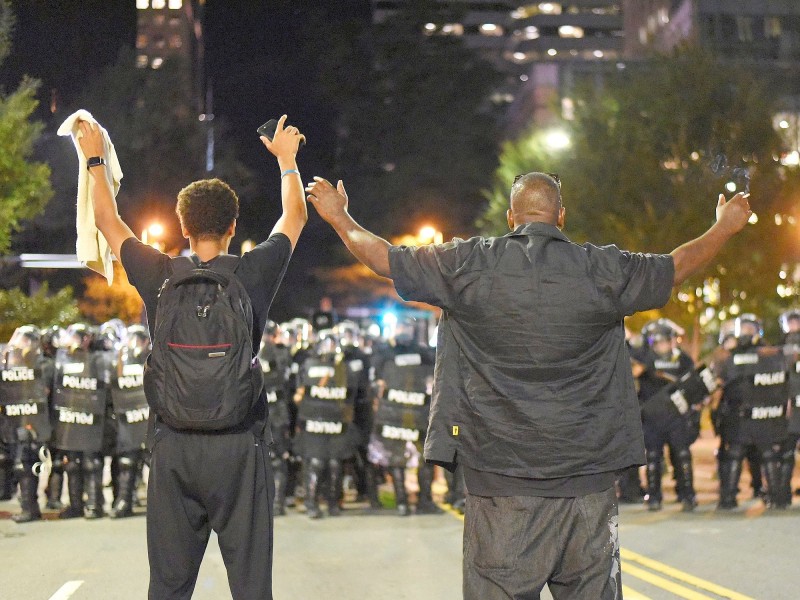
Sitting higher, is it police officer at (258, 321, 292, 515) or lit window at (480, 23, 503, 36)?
lit window at (480, 23, 503, 36)

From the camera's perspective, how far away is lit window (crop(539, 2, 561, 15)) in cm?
15825

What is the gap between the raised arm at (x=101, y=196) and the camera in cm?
487

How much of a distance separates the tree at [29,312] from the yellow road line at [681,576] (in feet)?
53.9

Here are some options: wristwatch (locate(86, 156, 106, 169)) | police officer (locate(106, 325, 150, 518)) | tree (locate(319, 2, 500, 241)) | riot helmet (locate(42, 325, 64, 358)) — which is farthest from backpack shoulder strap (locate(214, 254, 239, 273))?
tree (locate(319, 2, 500, 241))

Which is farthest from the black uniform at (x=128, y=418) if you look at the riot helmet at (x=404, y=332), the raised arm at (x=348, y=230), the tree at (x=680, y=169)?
the tree at (x=680, y=169)

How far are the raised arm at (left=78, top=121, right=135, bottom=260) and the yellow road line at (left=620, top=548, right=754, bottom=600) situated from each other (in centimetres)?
510

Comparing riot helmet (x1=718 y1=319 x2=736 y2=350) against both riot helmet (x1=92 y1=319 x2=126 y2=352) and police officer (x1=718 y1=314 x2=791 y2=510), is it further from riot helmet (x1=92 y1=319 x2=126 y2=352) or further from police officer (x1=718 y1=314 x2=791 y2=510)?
riot helmet (x1=92 y1=319 x2=126 y2=352)

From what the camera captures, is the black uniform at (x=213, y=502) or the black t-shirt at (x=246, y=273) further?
the black t-shirt at (x=246, y=273)

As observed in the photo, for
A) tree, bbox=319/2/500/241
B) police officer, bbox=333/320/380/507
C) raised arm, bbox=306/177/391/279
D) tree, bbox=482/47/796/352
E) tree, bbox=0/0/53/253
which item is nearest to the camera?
raised arm, bbox=306/177/391/279

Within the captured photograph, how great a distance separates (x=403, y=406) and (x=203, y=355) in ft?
30.3

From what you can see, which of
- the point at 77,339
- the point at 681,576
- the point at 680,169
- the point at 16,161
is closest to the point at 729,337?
the point at 681,576

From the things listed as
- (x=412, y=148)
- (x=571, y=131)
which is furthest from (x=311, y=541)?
(x=412, y=148)

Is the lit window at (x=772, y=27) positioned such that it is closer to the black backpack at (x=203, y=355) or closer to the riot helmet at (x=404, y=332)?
the riot helmet at (x=404, y=332)

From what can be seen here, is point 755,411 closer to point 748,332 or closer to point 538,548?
point 748,332
